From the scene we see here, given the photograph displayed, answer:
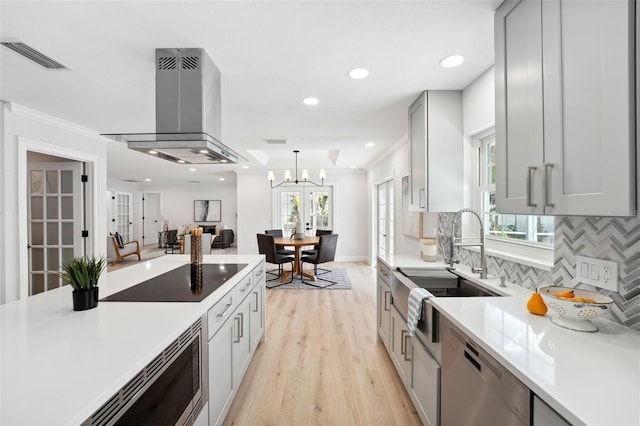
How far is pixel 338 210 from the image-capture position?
25.1ft

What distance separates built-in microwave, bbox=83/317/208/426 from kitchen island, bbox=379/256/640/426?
1182mm

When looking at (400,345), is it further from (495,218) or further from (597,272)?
(597,272)

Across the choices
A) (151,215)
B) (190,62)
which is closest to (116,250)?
(151,215)

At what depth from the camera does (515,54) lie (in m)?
1.39

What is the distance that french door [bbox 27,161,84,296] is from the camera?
401cm

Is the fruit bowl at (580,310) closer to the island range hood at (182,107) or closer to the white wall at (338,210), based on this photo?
the island range hood at (182,107)

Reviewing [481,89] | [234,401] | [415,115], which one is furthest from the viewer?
[415,115]

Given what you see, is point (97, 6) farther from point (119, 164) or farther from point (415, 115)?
point (119, 164)

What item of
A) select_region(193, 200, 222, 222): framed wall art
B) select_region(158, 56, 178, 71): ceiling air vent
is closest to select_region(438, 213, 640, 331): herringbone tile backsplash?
select_region(158, 56, 178, 71): ceiling air vent

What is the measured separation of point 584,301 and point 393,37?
5.31ft

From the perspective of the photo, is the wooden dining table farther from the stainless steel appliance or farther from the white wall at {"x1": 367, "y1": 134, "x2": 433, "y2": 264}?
the stainless steel appliance

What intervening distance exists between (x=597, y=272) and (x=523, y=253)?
1.92 ft

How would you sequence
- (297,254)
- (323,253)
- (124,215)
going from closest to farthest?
(323,253) → (297,254) → (124,215)

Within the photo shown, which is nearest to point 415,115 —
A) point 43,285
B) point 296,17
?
point 296,17
